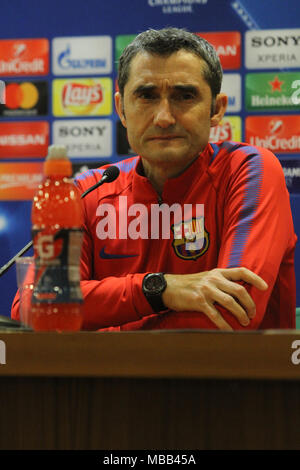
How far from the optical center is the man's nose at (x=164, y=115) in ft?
5.00

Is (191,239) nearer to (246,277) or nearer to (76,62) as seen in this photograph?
(246,277)

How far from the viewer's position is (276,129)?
9.00ft

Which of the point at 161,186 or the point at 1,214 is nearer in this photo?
the point at 161,186

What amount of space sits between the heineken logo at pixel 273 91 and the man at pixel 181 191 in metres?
1.11

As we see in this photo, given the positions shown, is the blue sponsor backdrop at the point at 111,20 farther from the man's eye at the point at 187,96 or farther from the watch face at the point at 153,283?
the watch face at the point at 153,283

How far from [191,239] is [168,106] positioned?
0.34 m

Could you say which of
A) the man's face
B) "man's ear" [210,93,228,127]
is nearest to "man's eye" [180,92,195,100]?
the man's face

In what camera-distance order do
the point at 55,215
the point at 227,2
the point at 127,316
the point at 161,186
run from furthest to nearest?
the point at 227,2 < the point at 161,186 < the point at 127,316 < the point at 55,215

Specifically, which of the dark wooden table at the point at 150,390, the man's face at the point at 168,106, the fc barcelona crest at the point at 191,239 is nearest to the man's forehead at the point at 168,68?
the man's face at the point at 168,106

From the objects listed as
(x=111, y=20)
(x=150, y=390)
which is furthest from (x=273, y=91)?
(x=150, y=390)

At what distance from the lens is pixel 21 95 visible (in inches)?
113

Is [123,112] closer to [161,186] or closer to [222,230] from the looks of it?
[161,186]

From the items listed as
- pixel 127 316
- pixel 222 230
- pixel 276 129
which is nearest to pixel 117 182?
pixel 222 230

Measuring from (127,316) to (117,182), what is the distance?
549 mm
